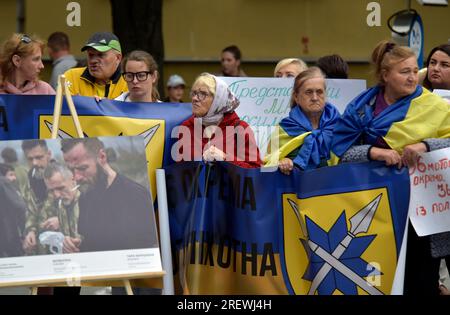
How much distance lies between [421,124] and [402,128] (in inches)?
4.6

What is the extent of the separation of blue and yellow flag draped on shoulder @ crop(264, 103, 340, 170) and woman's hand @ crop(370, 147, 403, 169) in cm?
46

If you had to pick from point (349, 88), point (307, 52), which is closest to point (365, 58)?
point (307, 52)

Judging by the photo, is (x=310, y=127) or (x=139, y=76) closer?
(x=310, y=127)

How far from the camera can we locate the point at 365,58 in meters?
20.9

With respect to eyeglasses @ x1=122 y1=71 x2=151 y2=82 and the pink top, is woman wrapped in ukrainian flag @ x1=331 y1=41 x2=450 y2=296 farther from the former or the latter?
the pink top

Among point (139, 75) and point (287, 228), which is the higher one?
point (139, 75)

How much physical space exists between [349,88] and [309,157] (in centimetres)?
255

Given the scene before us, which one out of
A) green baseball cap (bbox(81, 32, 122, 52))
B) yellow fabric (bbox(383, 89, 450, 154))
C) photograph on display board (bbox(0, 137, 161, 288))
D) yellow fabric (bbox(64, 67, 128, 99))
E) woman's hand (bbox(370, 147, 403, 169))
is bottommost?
photograph on display board (bbox(0, 137, 161, 288))

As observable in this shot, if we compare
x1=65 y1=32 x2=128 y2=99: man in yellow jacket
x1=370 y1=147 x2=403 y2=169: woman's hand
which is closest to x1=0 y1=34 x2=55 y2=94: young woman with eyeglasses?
x1=65 y1=32 x2=128 y2=99: man in yellow jacket

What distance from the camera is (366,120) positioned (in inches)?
298

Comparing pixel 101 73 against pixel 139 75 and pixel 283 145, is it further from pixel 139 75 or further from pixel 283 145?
pixel 283 145

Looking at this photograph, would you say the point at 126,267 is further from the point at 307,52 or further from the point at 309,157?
the point at 307,52

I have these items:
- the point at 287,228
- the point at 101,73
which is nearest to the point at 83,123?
the point at 101,73

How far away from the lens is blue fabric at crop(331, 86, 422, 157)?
7449 millimetres
